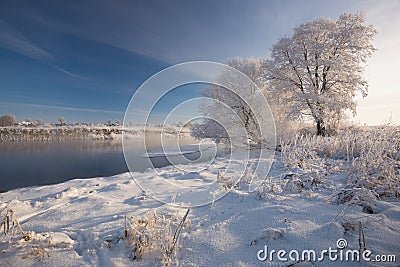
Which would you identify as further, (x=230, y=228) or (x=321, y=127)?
(x=321, y=127)

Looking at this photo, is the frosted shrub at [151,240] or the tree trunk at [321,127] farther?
the tree trunk at [321,127]

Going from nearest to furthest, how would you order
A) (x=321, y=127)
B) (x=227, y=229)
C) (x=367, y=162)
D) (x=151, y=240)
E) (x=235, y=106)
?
(x=151, y=240) → (x=227, y=229) → (x=367, y=162) → (x=321, y=127) → (x=235, y=106)

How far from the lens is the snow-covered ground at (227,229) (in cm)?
166

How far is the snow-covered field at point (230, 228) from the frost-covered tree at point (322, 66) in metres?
8.74

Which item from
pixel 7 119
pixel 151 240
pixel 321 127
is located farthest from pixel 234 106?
pixel 7 119

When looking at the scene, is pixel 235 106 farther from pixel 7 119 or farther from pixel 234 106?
pixel 7 119

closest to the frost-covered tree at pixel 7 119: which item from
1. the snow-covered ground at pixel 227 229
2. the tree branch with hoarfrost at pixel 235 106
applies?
the tree branch with hoarfrost at pixel 235 106

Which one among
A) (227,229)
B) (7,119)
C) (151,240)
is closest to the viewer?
(151,240)

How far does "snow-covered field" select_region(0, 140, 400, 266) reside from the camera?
1.66m

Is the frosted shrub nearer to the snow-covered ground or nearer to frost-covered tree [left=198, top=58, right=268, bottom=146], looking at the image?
the snow-covered ground

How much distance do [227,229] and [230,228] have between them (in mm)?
42

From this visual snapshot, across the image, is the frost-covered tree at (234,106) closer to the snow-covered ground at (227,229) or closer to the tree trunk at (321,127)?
the tree trunk at (321,127)

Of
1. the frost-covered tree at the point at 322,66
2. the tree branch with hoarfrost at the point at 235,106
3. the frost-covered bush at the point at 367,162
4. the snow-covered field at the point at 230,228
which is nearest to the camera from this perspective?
the snow-covered field at the point at 230,228

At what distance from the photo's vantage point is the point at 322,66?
444 inches
